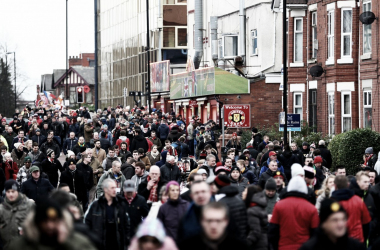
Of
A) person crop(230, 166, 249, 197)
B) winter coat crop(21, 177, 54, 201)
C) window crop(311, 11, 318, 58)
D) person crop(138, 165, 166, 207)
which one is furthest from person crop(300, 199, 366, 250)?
window crop(311, 11, 318, 58)

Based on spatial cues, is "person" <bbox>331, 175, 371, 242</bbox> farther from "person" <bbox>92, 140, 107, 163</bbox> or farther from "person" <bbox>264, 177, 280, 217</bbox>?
"person" <bbox>92, 140, 107, 163</bbox>

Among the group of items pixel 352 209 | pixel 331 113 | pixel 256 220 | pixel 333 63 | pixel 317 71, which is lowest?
pixel 256 220

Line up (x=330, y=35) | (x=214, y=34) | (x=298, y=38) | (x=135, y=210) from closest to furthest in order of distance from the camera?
(x=135, y=210)
(x=330, y=35)
(x=298, y=38)
(x=214, y=34)

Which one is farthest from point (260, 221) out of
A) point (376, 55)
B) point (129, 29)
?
point (129, 29)

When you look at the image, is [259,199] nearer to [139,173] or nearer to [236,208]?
[236,208]

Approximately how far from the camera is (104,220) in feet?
37.4

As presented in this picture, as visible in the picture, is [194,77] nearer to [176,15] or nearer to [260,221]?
[176,15]

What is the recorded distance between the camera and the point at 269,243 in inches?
424

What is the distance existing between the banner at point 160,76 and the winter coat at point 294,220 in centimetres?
4433

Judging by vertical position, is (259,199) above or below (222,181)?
below

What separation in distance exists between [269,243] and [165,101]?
46.9 metres

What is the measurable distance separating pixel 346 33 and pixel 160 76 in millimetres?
25499

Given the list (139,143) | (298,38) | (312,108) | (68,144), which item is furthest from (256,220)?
(298,38)

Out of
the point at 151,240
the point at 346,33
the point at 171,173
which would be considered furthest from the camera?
the point at 346,33
